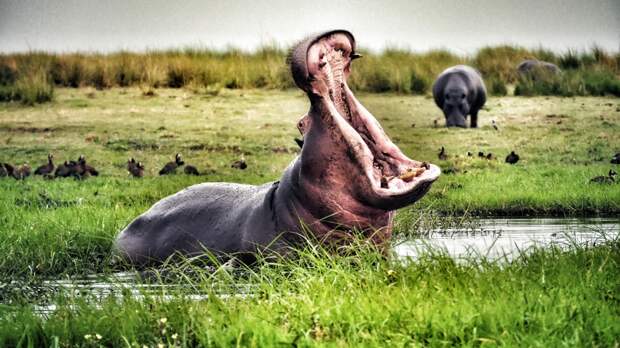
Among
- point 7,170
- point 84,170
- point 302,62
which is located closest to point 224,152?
point 84,170

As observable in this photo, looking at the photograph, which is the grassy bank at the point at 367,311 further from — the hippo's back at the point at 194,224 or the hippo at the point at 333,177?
the hippo's back at the point at 194,224

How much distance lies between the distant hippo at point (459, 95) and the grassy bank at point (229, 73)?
7.89ft

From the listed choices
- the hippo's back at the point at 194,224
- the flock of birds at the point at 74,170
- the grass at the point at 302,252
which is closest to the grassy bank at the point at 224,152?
the grass at the point at 302,252

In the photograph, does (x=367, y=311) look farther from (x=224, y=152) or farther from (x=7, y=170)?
(x=224, y=152)

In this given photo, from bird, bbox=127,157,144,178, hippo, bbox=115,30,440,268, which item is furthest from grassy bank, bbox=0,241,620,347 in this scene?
bird, bbox=127,157,144,178

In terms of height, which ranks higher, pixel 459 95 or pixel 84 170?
pixel 459 95

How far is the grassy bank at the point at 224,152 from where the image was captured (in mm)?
8273

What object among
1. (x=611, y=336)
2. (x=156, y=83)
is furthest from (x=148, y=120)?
(x=611, y=336)

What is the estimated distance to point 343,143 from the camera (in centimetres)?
549

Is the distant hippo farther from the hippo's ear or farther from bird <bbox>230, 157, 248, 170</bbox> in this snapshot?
the hippo's ear

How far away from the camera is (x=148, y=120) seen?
57.9 feet

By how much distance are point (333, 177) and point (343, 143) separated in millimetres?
204

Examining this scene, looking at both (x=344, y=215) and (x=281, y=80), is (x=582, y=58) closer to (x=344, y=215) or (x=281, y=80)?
(x=281, y=80)

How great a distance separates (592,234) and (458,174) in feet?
16.9
